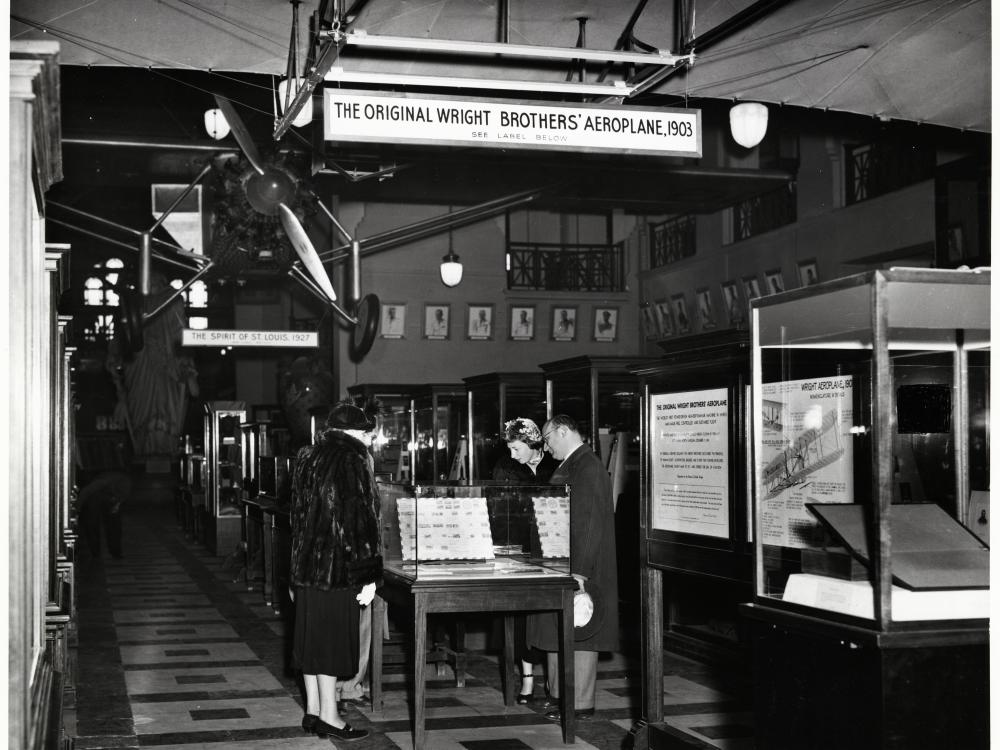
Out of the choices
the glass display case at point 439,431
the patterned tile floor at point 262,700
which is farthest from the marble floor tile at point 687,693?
the glass display case at point 439,431

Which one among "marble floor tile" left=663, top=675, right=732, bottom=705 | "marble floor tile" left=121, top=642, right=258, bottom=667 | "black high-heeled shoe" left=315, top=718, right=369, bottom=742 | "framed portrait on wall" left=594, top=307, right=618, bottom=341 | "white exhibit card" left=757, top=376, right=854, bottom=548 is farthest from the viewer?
"framed portrait on wall" left=594, top=307, right=618, bottom=341

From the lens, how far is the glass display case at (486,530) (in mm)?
6117

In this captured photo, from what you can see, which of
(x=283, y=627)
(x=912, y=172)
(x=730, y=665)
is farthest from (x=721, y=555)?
(x=912, y=172)

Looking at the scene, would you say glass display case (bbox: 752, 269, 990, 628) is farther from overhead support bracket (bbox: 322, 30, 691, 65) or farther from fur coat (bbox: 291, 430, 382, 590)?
overhead support bracket (bbox: 322, 30, 691, 65)

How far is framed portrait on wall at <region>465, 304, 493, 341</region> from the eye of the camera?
22.4 meters

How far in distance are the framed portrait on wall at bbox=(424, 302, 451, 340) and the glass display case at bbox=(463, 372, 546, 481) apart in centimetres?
956

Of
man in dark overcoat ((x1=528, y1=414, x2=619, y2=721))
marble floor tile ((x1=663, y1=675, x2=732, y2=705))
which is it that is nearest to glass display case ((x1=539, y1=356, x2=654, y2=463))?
marble floor tile ((x1=663, y1=675, x2=732, y2=705))

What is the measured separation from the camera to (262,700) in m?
7.43

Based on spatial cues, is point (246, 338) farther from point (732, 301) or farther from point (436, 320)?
point (732, 301)

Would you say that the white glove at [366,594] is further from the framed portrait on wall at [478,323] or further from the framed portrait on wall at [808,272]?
the framed portrait on wall at [478,323]

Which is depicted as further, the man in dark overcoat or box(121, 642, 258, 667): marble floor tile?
box(121, 642, 258, 667): marble floor tile

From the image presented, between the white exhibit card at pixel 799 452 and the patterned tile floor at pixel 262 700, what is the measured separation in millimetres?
1525

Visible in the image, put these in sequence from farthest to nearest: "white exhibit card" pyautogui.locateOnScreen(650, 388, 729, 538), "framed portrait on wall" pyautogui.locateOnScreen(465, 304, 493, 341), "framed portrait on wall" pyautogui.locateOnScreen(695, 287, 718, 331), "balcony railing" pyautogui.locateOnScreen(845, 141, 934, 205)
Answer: "framed portrait on wall" pyautogui.locateOnScreen(465, 304, 493, 341)
"framed portrait on wall" pyautogui.locateOnScreen(695, 287, 718, 331)
"balcony railing" pyautogui.locateOnScreen(845, 141, 934, 205)
"white exhibit card" pyautogui.locateOnScreen(650, 388, 729, 538)

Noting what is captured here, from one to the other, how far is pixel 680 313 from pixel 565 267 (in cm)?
265
